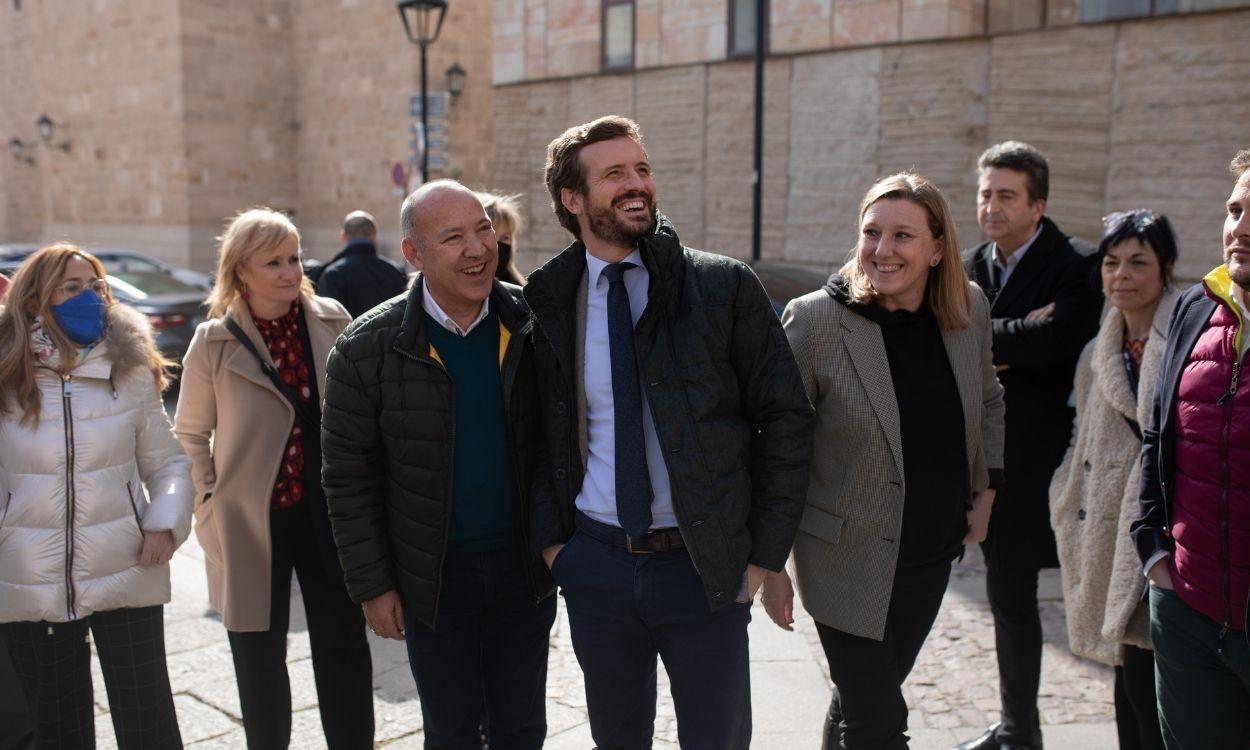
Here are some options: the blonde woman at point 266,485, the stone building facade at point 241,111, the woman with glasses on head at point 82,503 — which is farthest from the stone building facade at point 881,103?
the woman with glasses on head at point 82,503

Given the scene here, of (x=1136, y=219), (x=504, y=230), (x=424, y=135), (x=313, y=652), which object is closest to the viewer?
(x=1136, y=219)

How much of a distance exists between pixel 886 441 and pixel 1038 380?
1245 mm

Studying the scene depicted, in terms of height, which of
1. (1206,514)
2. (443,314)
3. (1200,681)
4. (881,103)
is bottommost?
(1200,681)

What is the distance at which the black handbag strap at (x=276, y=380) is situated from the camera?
3.42 meters

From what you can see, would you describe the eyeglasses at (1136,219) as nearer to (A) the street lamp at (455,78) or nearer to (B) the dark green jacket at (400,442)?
(B) the dark green jacket at (400,442)

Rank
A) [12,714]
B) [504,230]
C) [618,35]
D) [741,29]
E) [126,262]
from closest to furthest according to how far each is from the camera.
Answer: [12,714], [504,230], [741,29], [126,262], [618,35]

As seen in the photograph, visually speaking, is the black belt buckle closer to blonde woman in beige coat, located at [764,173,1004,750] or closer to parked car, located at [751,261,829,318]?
blonde woman in beige coat, located at [764,173,1004,750]

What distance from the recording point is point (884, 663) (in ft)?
9.53

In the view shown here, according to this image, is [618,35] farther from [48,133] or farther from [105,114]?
[48,133]

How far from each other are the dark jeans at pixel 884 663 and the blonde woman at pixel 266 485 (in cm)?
162

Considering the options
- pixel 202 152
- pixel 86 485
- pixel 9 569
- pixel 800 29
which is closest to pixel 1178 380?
pixel 86 485

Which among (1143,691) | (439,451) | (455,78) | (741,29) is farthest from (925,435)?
(455,78)

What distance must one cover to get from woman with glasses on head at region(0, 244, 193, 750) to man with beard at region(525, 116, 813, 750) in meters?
1.40

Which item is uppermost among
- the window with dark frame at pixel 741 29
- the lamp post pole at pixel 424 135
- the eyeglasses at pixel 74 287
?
the window with dark frame at pixel 741 29
